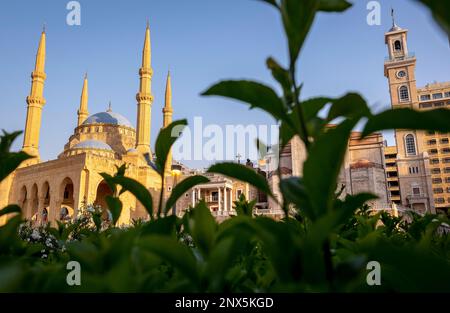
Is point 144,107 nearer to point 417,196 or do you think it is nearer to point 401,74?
point 417,196

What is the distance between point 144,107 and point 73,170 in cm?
877

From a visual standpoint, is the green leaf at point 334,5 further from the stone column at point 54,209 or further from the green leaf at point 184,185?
the stone column at point 54,209

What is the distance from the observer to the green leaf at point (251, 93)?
68cm

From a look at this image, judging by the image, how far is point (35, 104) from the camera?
99.2 ft

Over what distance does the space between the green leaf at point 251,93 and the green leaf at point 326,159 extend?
148mm

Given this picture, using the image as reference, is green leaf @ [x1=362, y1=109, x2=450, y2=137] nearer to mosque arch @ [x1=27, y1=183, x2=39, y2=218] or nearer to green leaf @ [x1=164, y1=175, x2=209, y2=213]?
green leaf @ [x1=164, y1=175, x2=209, y2=213]

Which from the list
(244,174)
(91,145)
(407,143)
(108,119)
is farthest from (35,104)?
(407,143)

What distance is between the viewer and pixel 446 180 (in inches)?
1656

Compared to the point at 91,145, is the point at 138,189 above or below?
below

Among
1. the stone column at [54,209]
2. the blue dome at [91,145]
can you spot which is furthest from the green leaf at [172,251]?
the blue dome at [91,145]

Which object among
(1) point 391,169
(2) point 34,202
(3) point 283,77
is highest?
(1) point 391,169

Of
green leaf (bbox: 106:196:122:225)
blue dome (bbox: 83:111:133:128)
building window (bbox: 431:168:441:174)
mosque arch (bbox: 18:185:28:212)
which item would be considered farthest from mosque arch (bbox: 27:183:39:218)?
building window (bbox: 431:168:441:174)
